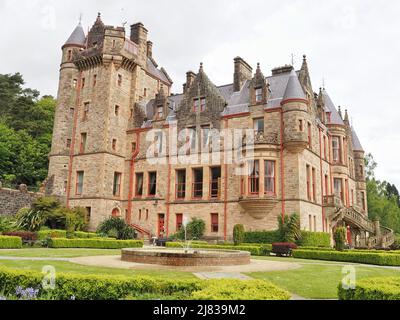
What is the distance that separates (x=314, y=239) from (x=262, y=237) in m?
4.12

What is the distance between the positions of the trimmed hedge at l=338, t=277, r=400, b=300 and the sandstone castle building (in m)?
21.3

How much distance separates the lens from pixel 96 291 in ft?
27.8

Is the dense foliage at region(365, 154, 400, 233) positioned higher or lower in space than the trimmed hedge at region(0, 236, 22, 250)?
higher

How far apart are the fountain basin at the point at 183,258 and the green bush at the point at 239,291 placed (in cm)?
730

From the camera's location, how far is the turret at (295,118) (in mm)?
30078

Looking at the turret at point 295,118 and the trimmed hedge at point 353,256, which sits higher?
the turret at point 295,118

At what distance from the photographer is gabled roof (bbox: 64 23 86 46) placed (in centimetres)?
4168

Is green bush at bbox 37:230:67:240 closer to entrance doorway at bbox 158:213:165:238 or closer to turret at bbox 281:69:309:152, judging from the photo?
entrance doorway at bbox 158:213:165:238

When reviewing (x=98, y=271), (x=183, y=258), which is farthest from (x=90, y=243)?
(x=98, y=271)

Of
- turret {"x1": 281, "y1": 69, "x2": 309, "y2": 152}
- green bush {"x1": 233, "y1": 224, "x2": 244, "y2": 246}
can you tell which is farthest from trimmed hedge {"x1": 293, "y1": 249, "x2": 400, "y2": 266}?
turret {"x1": 281, "y1": 69, "x2": 309, "y2": 152}

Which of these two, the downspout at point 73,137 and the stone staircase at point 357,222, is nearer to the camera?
the stone staircase at point 357,222

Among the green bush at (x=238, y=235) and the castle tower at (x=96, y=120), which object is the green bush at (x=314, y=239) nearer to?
the green bush at (x=238, y=235)

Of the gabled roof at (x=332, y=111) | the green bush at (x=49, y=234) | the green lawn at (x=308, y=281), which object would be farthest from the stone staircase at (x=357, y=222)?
the green bush at (x=49, y=234)
